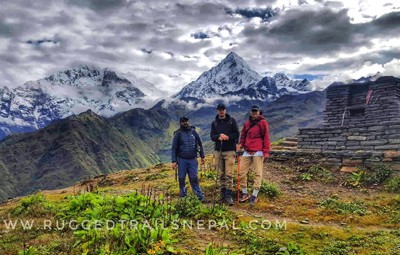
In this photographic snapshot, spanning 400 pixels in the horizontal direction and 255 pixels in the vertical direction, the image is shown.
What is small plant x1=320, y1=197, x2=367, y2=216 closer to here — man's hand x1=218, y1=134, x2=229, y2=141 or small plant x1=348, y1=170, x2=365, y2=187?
small plant x1=348, y1=170, x2=365, y2=187

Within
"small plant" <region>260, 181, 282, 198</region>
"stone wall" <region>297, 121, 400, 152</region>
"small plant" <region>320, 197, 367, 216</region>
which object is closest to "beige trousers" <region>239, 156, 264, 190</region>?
"small plant" <region>260, 181, 282, 198</region>

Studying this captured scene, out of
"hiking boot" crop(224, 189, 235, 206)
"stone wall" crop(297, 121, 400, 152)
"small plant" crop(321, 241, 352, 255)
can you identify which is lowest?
"small plant" crop(321, 241, 352, 255)

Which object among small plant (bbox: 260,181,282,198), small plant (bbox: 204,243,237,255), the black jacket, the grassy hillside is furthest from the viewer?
small plant (bbox: 260,181,282,198)

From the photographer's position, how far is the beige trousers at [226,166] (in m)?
13.3

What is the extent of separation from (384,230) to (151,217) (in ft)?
21.0

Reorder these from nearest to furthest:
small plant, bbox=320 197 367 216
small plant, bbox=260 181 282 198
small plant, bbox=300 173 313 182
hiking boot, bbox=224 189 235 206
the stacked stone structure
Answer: small plant, bbox=320 197 367 216
hiking boot, bbox=224 189 235 206
small plant, bbox=260 181 282 198
small plant, bbox=300 173 313 182
the stacked stone structure

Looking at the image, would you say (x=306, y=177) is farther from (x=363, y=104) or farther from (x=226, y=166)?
(x=363, y=104)

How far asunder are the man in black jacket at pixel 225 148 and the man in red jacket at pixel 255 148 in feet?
1.44

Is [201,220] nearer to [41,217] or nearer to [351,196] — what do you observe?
[41,217]

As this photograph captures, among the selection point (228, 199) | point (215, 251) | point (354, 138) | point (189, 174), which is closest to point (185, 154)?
point (189, 174)

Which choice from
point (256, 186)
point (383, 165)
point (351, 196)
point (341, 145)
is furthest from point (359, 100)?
point (256, 186)

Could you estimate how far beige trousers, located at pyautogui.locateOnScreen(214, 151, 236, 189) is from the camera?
13347 millimetres

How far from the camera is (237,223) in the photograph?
10.3 metres

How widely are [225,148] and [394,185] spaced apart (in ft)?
22.8
